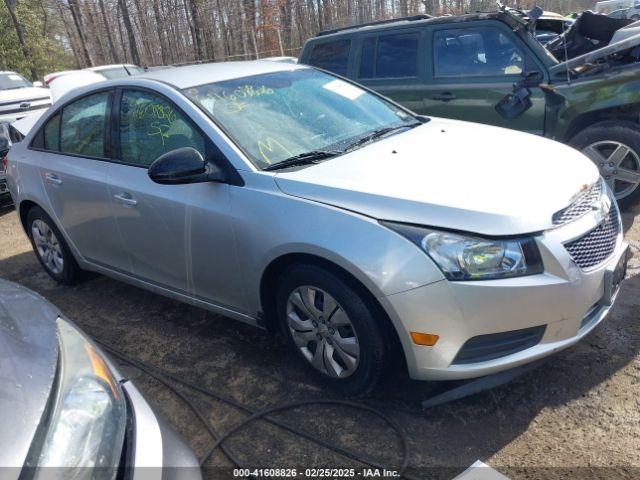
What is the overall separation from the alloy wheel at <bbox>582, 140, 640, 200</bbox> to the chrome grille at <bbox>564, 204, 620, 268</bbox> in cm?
239

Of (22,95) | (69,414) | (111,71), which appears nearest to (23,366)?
(69,414)

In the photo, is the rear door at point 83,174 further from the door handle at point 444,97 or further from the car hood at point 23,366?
the door handle at point 444,97

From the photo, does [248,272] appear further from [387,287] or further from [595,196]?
[595,196]

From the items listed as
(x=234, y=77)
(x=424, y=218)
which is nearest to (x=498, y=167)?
(x=424, y=218)

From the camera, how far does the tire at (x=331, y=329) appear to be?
8.66ft

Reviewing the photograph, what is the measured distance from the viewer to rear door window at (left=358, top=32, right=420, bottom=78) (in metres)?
6.16

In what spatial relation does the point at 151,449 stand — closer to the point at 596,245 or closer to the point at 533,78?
the point at 596,245

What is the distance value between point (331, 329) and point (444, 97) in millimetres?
3856

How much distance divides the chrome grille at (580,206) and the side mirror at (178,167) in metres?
1.77

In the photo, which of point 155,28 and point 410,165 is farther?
point 155,28

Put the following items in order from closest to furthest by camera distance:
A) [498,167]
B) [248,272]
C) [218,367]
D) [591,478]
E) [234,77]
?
[591,478]
[498,167]
[248,272]
[218,367]
[234,77]

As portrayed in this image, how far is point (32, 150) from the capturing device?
452 centimetres

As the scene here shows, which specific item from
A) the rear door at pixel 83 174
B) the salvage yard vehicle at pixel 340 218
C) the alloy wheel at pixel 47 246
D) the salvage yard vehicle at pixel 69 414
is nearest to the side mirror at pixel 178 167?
the salvage yard vehicle at pixel 340 218

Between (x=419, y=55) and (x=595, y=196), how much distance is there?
146 inches
